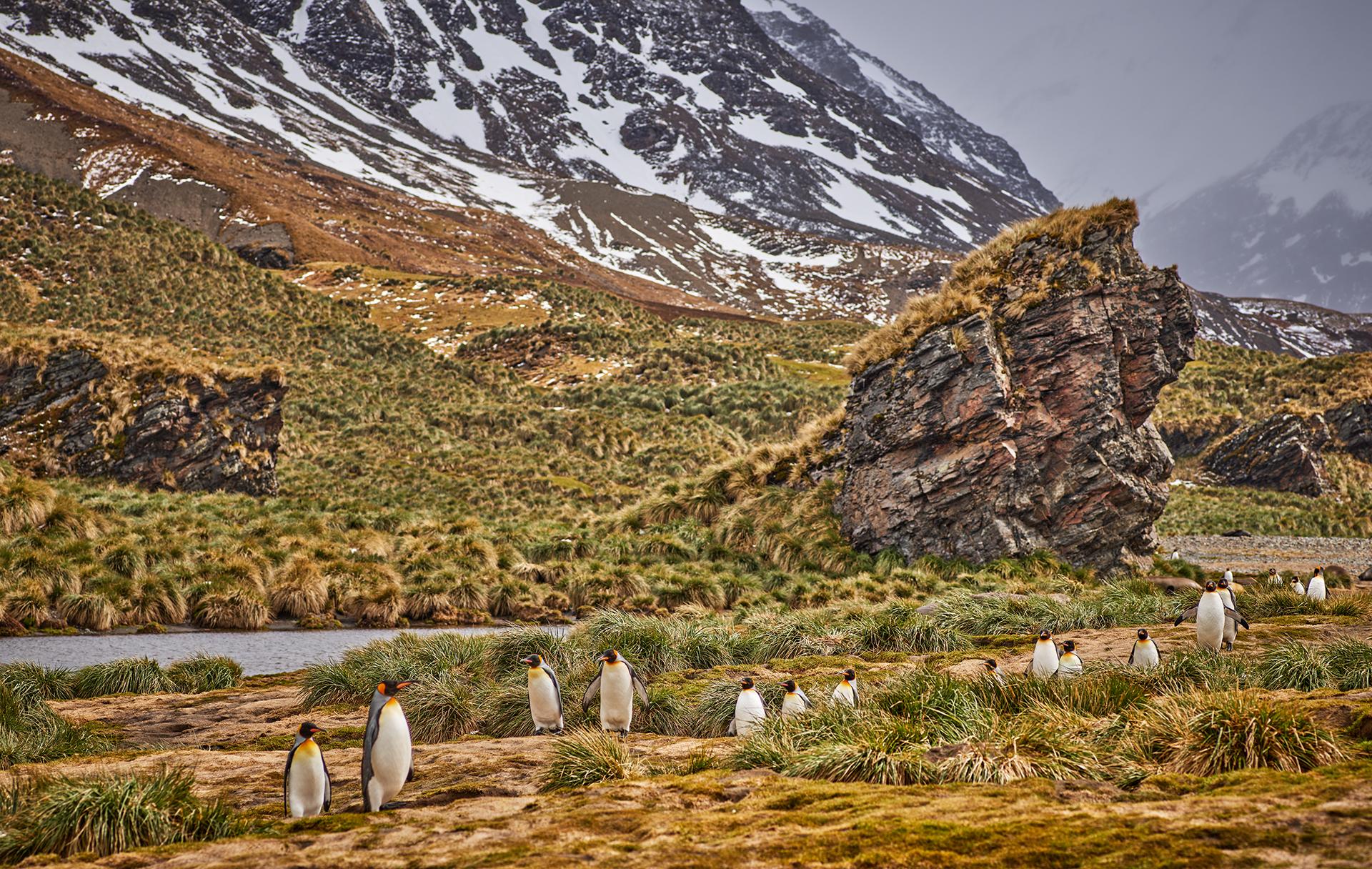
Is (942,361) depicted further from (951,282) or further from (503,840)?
(503,840)

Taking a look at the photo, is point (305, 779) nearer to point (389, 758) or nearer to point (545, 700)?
point (389, 758)

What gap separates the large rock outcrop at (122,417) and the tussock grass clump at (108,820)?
2473 centimetres

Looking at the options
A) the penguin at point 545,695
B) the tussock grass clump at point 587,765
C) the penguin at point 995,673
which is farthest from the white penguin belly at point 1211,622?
the penguin at point 545,695

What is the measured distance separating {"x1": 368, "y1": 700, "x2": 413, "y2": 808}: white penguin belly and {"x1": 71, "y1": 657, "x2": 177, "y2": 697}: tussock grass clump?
285 inches

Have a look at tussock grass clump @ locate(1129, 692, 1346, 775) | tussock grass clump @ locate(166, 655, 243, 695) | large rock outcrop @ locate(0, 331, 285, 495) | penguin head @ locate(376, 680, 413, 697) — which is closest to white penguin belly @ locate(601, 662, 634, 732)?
penguin head @ locate(376, 680, 413, 697)

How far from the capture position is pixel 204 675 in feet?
37.7

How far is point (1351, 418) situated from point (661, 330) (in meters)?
43.3

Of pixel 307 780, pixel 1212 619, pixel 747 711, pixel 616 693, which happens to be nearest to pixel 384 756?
pixel 307 780

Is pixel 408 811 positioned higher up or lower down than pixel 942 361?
lower down

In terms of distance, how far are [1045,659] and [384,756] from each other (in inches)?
273

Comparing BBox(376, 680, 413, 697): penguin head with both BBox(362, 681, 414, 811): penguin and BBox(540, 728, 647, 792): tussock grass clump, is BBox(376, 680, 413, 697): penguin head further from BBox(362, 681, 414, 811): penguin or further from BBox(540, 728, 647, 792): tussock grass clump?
BBox(540, 728, 647, 792): tussock grass clump

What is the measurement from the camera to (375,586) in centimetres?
1812

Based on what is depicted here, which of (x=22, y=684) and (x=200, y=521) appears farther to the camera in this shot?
(x=200, y=521)

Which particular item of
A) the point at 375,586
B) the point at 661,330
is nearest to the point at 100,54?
the point at 661,330
